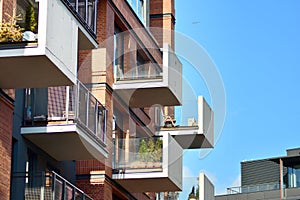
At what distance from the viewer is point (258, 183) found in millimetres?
70000

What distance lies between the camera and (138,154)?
27031 mm

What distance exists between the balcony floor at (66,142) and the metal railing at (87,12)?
2375 mm

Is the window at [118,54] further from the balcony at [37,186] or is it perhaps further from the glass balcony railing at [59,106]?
the balcony at [37,186]

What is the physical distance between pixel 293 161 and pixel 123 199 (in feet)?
129

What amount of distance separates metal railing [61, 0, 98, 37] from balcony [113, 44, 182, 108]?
10.2ft

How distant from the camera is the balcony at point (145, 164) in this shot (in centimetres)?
2652

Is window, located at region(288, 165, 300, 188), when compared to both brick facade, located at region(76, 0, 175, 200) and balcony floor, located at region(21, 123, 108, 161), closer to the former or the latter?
brick facade, located at region(76, 0, 175, 200)

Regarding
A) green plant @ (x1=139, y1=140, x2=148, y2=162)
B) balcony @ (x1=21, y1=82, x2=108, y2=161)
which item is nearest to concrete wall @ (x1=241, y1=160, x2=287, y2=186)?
green plant @ (x1=139, y1=140, x2=148, y2=162)

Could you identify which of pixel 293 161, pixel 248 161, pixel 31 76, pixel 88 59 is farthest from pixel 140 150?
pixel 248 161

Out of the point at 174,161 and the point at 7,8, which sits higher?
the point at 7,8

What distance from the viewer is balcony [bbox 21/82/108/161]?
20.9 meters

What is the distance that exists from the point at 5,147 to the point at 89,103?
456 cm

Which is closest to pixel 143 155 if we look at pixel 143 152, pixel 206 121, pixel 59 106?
pixel 143 152

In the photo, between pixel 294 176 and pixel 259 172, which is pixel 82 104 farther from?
pixel 259 172
